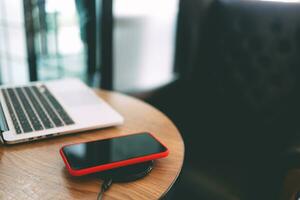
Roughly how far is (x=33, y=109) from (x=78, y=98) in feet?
0.47

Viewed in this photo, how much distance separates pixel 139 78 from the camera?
223 centimetres

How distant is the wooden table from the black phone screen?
0.11 feet

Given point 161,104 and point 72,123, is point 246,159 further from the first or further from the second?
point 161,104

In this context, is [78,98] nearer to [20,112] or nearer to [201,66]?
[20,112]

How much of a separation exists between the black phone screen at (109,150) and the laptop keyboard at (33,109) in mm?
131

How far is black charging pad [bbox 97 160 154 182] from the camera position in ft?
2.07

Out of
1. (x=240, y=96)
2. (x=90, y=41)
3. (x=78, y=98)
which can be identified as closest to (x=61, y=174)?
(x=78, y=98)

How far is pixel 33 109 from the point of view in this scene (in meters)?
0.84

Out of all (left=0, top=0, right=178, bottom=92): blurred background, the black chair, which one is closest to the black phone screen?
the black chair

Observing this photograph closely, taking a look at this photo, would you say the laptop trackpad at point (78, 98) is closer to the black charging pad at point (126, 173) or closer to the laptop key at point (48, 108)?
the laptop key at point (48, 108)

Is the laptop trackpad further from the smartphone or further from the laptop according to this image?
the smartphone

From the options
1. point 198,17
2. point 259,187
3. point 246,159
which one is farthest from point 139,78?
point 259,187

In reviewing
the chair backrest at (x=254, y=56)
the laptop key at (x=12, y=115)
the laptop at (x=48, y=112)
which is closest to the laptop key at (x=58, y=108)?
the laptop at (x=48, y=112)

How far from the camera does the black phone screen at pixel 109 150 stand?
636 mm
